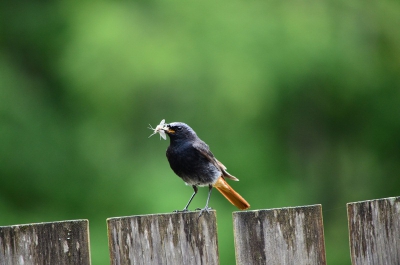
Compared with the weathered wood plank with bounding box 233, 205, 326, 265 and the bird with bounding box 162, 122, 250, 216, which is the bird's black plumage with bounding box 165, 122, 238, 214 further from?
the weathered wood plank with bounding box 233, 205, 326, 265

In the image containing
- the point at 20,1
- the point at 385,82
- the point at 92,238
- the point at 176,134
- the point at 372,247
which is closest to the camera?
the point at 372,247

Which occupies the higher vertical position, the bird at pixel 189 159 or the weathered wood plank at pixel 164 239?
the bird at pixel 189 159

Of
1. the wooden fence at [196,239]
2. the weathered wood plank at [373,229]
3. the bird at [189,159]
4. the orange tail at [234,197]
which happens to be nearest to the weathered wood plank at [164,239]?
the wooden fence at [196,239]

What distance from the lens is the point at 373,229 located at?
285 centimetres

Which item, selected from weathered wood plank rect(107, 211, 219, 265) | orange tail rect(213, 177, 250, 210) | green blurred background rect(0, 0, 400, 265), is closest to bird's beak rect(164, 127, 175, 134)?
orange tail rect(213, 177, 250, 210)

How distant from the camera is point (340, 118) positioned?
7.00 metres

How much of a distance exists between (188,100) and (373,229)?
12.2 ft

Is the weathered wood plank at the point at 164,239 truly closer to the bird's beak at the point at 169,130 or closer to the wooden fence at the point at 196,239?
the wooden fence at the point at 196,239

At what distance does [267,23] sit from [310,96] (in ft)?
3.01

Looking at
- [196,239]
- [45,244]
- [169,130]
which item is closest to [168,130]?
[169,130]

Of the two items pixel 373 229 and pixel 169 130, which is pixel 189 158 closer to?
pixel 169 130

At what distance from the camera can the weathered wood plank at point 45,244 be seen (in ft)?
8.47

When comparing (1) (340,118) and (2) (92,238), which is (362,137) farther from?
(2) (92,238)

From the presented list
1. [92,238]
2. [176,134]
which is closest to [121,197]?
[92,238]
